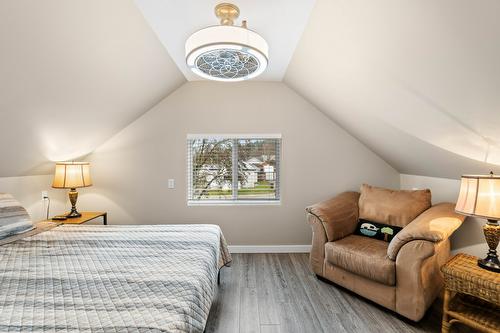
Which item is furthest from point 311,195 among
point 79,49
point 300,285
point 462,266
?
point 79,49

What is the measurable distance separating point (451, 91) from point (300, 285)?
2103 millimetres

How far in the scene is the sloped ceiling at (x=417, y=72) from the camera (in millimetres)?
1216

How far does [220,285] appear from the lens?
251cm

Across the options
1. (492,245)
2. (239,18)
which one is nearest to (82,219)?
(239,18)

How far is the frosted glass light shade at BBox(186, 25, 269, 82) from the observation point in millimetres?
1376

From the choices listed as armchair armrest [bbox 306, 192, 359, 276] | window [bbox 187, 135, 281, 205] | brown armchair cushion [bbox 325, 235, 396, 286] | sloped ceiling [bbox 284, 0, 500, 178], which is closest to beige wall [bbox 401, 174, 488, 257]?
sloped ceiling [bbox 284, 0, 500, 178]

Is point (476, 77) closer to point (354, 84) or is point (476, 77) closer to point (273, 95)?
point (354, 84)

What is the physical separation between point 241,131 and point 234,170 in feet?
1.83

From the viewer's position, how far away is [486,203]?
1.65 m

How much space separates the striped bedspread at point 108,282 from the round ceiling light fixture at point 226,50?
1272 mm

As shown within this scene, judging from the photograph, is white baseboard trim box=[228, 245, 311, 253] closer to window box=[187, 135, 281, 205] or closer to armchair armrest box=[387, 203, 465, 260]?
window box=[187, 135, 281, 205]

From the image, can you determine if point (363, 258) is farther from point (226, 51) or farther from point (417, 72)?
point (226, 51)

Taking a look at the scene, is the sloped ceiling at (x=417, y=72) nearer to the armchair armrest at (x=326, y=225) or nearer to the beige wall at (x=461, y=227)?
the beige wall at (x=461, y=227)

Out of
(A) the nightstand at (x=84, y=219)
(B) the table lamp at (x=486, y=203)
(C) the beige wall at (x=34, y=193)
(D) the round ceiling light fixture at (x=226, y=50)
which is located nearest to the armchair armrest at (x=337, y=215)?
(B) the table lamp at (x=486, y=203)
